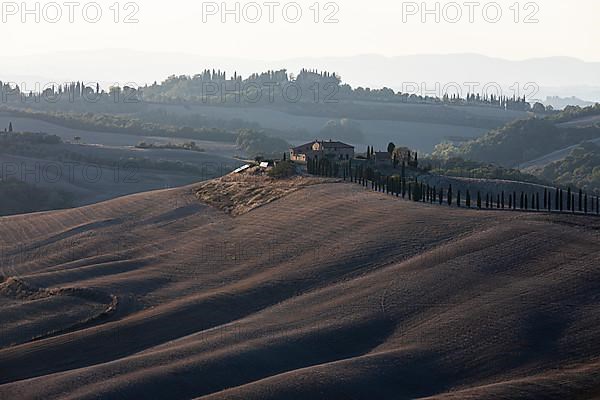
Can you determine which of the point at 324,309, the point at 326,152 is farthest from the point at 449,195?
the point at 326,152

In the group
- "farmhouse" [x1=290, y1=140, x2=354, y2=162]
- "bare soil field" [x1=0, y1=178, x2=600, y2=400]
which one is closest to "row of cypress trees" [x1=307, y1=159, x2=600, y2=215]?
"bare soil field" [x1=0, y1=178, x2=600, y2=400]

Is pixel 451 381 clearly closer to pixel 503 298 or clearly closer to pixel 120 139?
pixel 503 298

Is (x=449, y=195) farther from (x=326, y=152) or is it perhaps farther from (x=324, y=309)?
(x=326, y=152)

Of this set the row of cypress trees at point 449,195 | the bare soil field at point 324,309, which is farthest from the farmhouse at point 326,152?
the bare soil field at point 324,309

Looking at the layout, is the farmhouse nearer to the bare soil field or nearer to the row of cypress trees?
the row of cypress trees

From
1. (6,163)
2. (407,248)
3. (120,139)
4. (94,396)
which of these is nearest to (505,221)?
(407,248)

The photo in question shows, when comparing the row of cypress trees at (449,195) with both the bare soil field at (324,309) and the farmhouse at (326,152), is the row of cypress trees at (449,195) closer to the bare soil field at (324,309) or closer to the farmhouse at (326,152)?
the bare soil field at (324,309)
